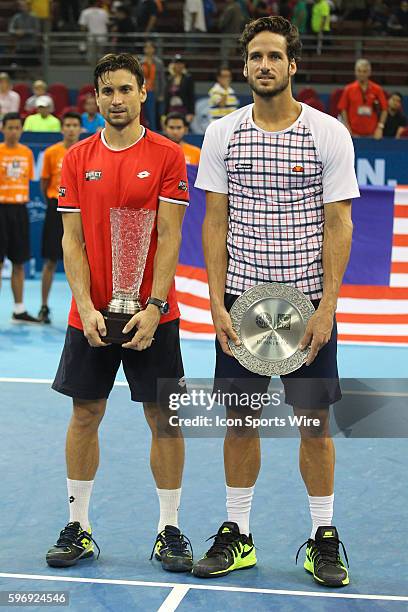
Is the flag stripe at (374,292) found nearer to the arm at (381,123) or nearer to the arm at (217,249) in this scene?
the arm at (217,249)

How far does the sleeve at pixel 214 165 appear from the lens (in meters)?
4.59

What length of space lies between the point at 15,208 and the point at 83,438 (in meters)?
6.22

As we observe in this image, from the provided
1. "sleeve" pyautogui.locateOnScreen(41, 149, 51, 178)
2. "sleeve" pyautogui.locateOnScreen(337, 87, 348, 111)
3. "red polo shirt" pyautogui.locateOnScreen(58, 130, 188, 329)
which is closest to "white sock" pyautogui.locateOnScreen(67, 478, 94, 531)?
"red polo shirt" pyautogui.locateOnScreen(58, 130, 188, 329)

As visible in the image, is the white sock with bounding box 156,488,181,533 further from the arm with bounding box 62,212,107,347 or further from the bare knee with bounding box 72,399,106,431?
the arm with bounding box 62,212,107,347

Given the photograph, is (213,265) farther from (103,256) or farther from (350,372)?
(350,372)

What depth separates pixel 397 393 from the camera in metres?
7.82

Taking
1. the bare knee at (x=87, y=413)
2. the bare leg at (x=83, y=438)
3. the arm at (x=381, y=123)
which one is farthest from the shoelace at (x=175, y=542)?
the arm at (x=381, y=123)

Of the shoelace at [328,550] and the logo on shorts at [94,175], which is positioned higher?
the logo on shorts at [94,175]

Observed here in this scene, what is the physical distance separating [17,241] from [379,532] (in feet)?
20.6

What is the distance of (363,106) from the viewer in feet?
50.5

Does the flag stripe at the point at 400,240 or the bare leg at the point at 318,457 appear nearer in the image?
the bare leg at the point at 318,457

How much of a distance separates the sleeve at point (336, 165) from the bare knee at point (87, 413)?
1423mm

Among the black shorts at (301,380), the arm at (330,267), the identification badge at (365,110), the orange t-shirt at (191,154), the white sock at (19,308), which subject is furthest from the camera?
the identification badge at (365,110)

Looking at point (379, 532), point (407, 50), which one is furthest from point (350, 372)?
point (407, 50)
